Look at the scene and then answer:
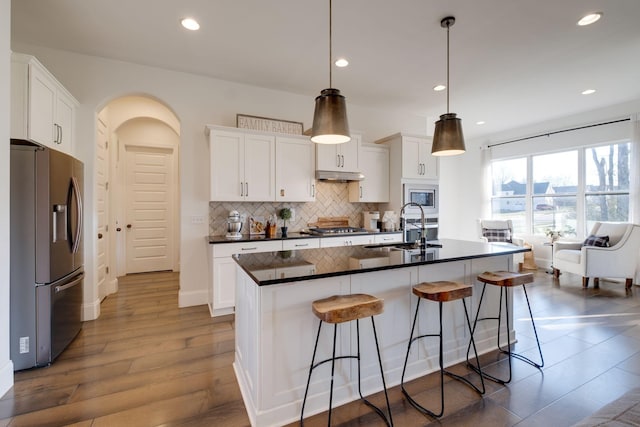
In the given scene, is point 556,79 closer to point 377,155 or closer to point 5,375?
point 377,155

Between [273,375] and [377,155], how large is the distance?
391 cm

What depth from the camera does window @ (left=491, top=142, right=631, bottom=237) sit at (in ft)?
16.7

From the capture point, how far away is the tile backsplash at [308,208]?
4.04 metres

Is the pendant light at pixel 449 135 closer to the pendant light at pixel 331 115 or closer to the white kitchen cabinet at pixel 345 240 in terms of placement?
the pendant light at pixel 331 115

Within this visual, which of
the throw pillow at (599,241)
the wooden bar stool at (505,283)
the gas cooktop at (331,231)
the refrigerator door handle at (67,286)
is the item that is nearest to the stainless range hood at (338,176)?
the gas cooktop at (331,231)

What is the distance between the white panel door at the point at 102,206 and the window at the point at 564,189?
7757 mm

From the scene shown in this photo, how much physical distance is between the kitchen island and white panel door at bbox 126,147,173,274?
4.44 meters

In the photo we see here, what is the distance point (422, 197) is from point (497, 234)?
2.40 m

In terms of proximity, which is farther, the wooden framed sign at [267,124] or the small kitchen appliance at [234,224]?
the wooden framed sign at [267,124]

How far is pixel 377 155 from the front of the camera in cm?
490

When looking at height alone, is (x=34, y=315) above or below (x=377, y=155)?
below

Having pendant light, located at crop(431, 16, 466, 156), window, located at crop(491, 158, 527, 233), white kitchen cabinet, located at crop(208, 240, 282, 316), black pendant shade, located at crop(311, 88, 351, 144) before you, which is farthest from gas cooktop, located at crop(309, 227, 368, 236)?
window, located at crop(491, 158, 527, 233)

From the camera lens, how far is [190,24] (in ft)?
9.10

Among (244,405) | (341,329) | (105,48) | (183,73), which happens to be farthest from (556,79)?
(105,48)
